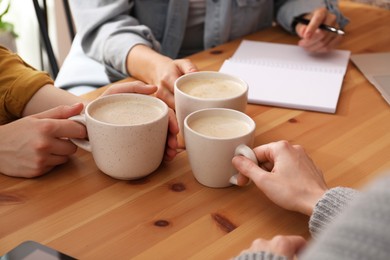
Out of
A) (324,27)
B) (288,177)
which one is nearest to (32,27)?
(324,27)

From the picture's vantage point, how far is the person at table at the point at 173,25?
4.07 feet

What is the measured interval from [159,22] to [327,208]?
0.83 metres

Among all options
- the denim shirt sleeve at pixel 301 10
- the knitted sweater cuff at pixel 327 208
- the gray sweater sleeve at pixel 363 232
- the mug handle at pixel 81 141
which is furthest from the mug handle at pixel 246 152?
the denim shirt sleeve at pixel 301 10

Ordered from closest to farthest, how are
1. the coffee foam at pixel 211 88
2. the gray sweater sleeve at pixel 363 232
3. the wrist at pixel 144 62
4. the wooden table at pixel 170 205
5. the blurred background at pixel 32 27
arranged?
1. the gray sweater sleeve at pixel 363 232
2. the wooden table at pixel 170 205
3. the coffee foam at pixel 211 88
4. the wrist at pixel 144 62
5. the blurred background at pixel 32 27

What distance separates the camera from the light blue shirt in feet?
4.17

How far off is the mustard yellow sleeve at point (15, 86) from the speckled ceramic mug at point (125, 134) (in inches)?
6.9

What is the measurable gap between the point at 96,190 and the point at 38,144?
108 mm

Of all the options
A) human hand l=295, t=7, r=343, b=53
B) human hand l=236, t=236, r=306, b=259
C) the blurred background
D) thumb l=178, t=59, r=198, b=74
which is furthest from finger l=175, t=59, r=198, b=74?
the blurred background

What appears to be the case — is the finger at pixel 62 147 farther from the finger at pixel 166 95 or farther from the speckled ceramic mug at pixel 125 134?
the finger at pixel 166 95

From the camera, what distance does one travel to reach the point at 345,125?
3.28ft

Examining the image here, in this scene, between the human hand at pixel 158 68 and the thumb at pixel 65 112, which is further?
the human hand at pixel 158 68

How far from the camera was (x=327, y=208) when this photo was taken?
71cm

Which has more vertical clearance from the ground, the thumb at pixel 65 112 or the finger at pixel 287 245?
the thumb at pixel 65 112

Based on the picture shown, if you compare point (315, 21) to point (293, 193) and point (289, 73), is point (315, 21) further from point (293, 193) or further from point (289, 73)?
point (293, 193)
